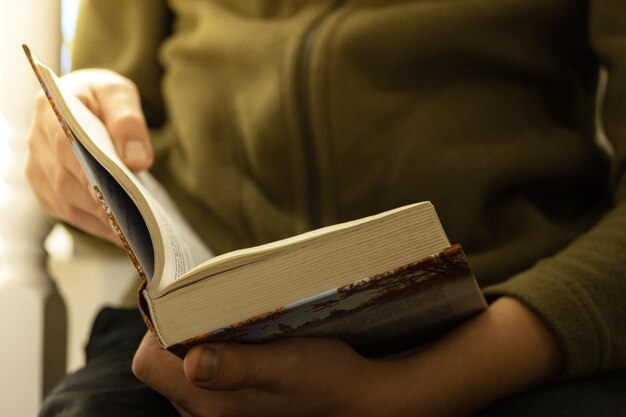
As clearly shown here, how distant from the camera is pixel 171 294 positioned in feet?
1.03

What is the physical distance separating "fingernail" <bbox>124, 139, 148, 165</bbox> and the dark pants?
183 mm

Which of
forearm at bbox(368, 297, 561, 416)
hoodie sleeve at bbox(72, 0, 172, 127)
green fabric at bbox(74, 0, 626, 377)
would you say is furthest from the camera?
hoodie sleeve at bbox(72, 0, 172, 127)

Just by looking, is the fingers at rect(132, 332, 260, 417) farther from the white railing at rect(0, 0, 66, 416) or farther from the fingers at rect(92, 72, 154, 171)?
the white railing at rect(0, 0, 66, 416)

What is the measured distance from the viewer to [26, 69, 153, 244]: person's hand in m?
0.46

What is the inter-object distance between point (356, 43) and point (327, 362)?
1.11ft

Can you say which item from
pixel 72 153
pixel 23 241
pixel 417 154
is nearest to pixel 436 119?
pixel 417 154

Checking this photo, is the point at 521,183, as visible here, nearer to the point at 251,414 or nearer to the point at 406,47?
the point at 406,47

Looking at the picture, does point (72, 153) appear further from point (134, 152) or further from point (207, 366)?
point (207, 366)

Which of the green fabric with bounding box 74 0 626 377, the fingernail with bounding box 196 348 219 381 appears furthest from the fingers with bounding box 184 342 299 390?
the green fabric with bounding box 74 0 626 377

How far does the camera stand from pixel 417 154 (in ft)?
1.98

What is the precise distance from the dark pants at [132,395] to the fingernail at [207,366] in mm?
172

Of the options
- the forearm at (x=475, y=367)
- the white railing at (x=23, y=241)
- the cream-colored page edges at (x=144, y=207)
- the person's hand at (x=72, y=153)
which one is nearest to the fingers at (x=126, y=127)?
the person's hand at (x=72, y=153)

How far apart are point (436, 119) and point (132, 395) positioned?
370 millimetres

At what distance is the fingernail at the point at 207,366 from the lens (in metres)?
0.32
